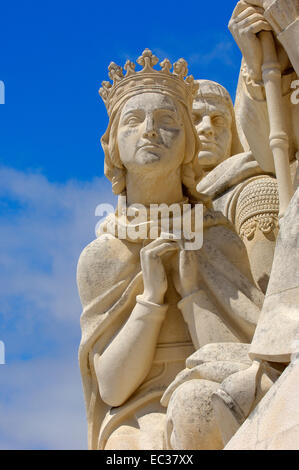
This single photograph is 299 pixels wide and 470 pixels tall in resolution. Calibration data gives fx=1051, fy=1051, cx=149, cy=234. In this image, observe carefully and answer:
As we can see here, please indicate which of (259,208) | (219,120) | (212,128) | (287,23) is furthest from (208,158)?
(287,23)

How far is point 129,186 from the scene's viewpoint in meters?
8.08

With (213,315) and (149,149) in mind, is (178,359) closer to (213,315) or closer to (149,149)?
(213,315)

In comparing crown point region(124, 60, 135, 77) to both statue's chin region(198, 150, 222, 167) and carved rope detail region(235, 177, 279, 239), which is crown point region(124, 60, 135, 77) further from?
statue's chin region(198, 150, 222, 167)

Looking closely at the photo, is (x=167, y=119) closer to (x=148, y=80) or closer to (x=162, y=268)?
(x=148, y=80)

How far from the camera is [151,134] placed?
7.76 m

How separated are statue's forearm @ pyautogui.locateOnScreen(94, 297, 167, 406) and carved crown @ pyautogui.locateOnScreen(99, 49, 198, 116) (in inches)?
66.4

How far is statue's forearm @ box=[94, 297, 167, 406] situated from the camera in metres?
7.36

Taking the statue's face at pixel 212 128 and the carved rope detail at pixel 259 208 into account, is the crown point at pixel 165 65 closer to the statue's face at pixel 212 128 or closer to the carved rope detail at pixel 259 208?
the carved rope detail at pixel 259 208

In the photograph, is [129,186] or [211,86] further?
[211,86]

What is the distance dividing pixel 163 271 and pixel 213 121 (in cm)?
328

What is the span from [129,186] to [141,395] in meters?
1.63

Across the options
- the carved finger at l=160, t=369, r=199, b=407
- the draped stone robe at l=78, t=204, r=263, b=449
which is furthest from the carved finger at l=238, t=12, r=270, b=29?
the carved finger at l=160, t=369, r=199, b=407
